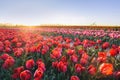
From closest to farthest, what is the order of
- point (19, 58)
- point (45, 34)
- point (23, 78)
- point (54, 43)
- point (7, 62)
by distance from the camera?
point (23, 78)
point (7, 62)
point (19, 58)
point (54, 43)
point (45, 34)

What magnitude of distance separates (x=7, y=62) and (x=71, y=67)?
125 cm

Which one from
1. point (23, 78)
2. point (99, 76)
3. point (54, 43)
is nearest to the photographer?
point (23, 78)

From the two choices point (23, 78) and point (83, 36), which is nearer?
point (23, 78)

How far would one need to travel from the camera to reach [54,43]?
8.68m

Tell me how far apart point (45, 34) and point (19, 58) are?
18.0 m

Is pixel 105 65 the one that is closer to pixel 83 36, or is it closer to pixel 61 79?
pixel 61 79

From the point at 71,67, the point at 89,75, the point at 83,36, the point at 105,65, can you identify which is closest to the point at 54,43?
the point at 71,67

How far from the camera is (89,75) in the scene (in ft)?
17.3

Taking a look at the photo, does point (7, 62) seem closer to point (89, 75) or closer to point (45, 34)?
point (89, 75)

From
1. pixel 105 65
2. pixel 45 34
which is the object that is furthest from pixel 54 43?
pixel 45 34

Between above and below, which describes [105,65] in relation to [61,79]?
above

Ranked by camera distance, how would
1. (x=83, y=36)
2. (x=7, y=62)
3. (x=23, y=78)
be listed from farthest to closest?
(x=83, y=36)
(x=7, y=62)
(x=23, y=78)

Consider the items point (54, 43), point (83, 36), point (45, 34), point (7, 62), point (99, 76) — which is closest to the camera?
point (99, 76)

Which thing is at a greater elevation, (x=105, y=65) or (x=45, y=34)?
(x=105, y=65)
